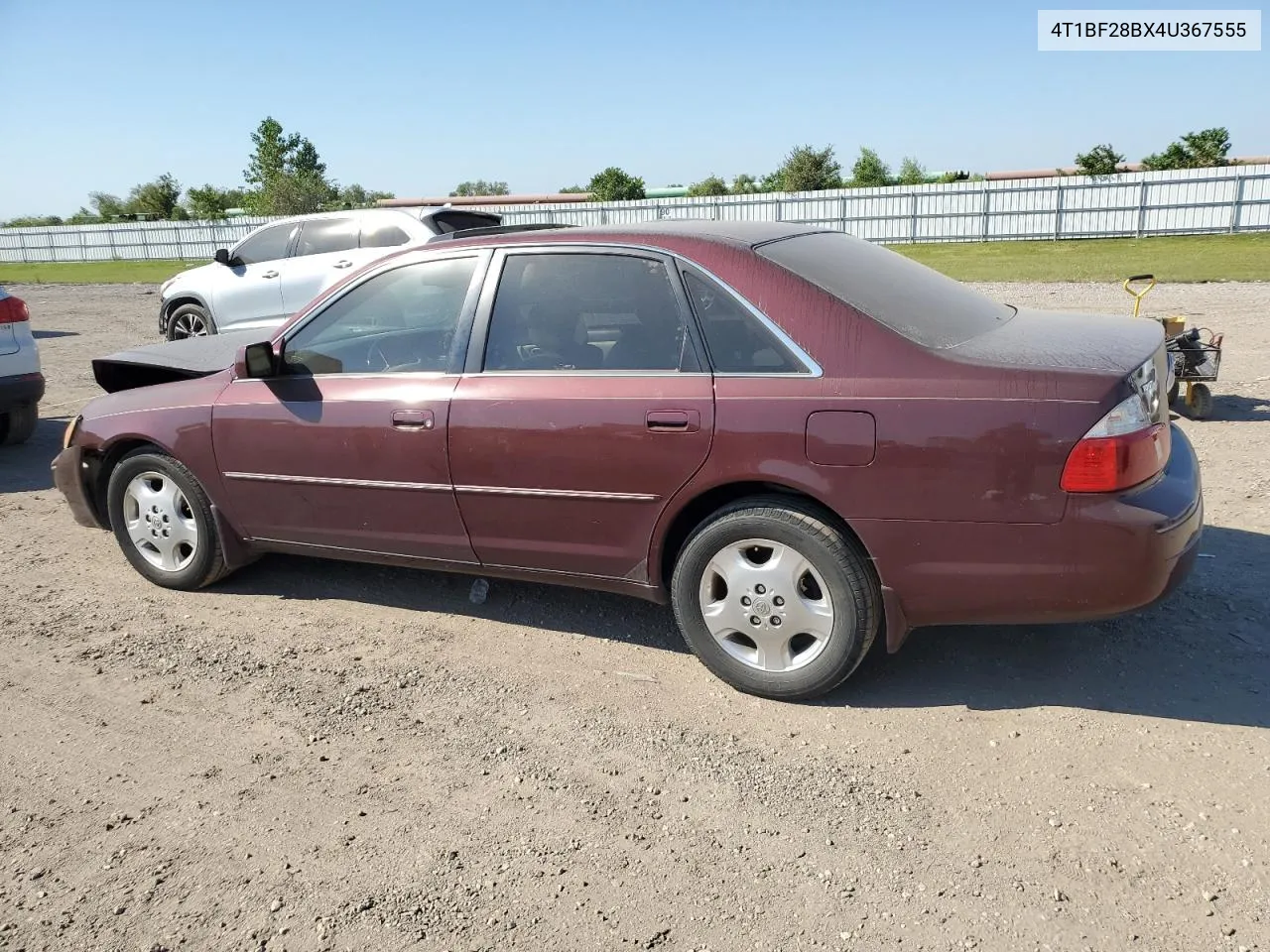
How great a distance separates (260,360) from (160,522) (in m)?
1.14

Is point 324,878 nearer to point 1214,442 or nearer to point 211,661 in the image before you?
point 211,661

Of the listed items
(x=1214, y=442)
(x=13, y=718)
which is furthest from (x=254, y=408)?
(x=1214, y=442)

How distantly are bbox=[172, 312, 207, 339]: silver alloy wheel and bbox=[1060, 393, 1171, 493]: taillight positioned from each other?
11743mm

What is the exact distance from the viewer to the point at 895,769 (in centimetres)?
318

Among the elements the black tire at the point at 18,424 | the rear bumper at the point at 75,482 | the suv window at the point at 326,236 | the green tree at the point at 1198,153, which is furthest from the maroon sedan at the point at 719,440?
the green tree at the point at 1198,153

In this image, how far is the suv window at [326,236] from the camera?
38.1 ft

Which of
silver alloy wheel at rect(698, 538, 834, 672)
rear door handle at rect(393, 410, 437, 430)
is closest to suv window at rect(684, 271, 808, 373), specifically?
silver alloy wheel at rect(698, 538, 834, 672)

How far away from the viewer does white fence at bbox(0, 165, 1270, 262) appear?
29.0 m

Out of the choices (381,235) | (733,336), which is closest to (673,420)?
(733,336)

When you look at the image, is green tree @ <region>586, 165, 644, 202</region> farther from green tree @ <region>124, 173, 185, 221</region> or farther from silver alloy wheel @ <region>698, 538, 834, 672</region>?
silver alloy wheel @ <region>698, 538, 834, 672</region>

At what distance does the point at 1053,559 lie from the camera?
10.3 ft

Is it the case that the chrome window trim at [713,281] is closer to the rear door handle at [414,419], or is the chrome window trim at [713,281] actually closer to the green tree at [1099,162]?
the rear door handle at [414,419]

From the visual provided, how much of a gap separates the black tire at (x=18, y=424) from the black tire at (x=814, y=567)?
6799mm

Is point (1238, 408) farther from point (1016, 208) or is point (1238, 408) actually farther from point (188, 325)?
point (1016, 208)
